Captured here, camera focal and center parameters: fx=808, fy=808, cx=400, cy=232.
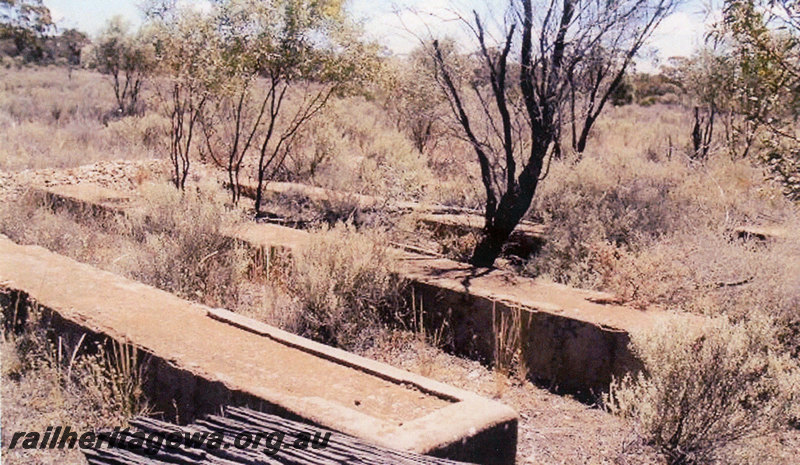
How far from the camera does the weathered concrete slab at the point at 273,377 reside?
364 cm

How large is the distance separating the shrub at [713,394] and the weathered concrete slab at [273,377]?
869 millimetres

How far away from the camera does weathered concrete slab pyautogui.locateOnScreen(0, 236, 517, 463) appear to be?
3643 mm

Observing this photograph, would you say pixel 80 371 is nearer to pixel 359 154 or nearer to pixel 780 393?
pixel 780 393

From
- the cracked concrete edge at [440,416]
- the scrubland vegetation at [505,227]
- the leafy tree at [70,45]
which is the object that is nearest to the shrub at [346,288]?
the scrubland vegetation at [505,227]

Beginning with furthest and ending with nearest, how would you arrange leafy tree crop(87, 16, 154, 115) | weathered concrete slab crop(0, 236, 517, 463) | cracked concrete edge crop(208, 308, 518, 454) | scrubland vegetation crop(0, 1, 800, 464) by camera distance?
leafy tree crop(87, 16, 154, 115)
scrubland vegetation crop(0, 1, 800, 464)
weathered concrete slab crop(0, 236, 517, 463)
cracked concrete edge crop(208, 308, 518, 454)

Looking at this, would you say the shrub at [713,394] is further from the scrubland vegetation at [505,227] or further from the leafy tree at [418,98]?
the leafy tree at [418,98]

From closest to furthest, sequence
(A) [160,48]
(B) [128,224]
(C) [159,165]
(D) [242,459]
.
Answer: (D) [242,459] → (B) [128,224] → (A) [160,48] → (C) [159,165]

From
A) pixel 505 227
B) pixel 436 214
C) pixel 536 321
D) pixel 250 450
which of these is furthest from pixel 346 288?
pixel 436 214

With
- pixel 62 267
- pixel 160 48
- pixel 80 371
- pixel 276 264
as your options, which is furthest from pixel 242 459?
pixel 160 48

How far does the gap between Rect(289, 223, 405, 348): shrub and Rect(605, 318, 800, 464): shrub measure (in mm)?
2410

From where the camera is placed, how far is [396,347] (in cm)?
601

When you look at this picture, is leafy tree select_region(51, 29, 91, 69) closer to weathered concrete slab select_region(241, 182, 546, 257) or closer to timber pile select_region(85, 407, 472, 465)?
weathered concrete slab select_region(241, 182, 546, 257)

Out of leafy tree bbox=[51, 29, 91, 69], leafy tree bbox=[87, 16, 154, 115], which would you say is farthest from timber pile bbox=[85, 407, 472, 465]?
leafy tree bbox=[51, 29, 91, 69]

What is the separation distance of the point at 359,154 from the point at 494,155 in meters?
9.14
